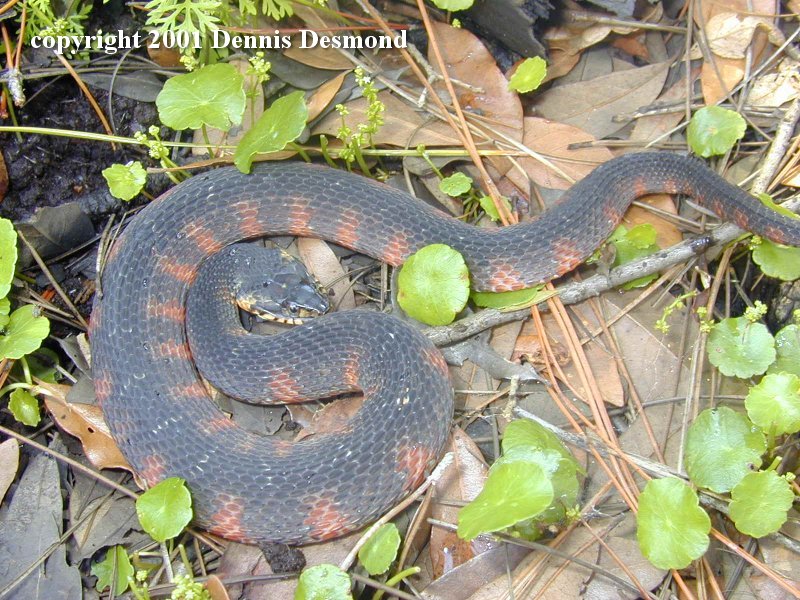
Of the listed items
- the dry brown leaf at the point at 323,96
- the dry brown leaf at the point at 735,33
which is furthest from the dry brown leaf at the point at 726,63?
the dry brown leaf at the point at 323,96

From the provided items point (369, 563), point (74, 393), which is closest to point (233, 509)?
point (369, 563)

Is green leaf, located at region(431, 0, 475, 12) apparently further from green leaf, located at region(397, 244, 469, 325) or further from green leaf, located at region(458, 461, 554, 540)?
green leaf, located at region(458, 461, 554, 540)

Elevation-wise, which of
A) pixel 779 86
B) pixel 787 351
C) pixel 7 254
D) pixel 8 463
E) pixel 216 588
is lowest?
pixel 216 588

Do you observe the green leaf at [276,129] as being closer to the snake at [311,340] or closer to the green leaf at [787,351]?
the snake at [311,340]

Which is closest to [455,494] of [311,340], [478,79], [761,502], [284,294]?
[311,340]

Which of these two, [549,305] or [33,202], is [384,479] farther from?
[33,202]

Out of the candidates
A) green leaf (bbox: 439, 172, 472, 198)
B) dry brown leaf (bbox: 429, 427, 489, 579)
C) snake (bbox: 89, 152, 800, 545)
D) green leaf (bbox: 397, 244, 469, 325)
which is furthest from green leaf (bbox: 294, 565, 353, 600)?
green leaf (bbox: 439, 172, 472, 198)

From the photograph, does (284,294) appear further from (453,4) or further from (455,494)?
(453,4)
